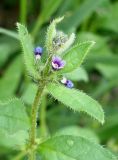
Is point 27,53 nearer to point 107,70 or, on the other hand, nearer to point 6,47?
point 6,47

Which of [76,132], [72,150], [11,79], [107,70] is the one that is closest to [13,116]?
[72,150]

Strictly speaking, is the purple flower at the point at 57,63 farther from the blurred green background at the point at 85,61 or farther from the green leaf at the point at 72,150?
the blurred green background at the point at 85,61

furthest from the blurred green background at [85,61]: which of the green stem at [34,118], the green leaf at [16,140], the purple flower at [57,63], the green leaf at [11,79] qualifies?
the purple flower at [57,63]

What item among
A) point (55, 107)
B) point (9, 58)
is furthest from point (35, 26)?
point (55, 107)

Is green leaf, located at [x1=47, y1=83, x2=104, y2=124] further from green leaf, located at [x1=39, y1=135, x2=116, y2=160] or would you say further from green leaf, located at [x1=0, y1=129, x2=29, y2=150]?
green leaf, located at [x1=0, y1=129, x2=29, y2=150]

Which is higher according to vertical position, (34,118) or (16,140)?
(16,140)

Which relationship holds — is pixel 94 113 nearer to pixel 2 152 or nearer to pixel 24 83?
pixel 2 152

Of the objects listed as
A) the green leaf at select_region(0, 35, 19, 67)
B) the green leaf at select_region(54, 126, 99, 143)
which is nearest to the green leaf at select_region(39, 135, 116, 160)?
the green leaf at select_region(54, 126, 99, 143)
